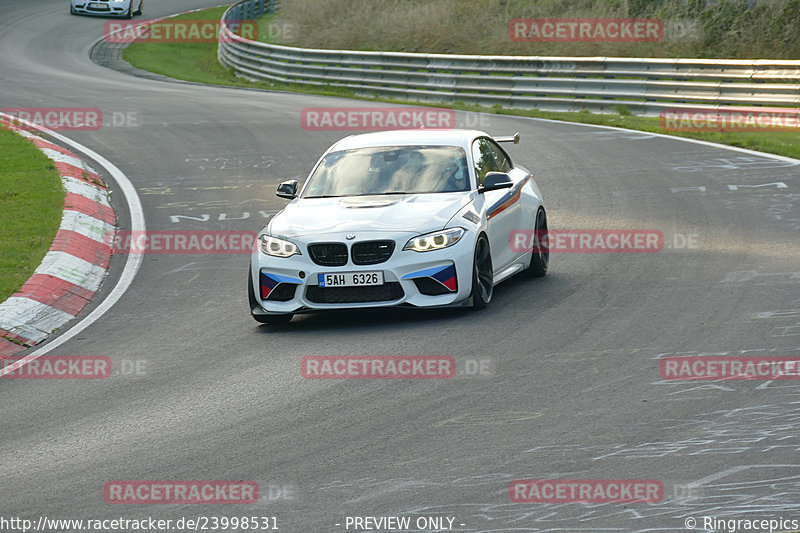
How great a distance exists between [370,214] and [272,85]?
24110mm

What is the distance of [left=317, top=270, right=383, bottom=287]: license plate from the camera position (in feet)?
→ 31.9

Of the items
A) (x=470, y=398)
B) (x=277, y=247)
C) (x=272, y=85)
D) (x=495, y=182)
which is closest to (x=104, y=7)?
(x=272, y=85)

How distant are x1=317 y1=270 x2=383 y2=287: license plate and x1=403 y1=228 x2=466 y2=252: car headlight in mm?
345

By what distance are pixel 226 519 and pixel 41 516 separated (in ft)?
3.09

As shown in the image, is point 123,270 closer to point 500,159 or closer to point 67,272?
point 67,272

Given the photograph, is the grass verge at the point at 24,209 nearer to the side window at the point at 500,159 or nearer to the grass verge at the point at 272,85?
the side window at the point at 500,159

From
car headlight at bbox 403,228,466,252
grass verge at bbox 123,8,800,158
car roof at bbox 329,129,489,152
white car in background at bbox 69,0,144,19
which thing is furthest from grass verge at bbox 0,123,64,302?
white car in background at bbox 69,0,144,19

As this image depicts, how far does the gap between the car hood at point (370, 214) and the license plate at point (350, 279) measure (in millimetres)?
389

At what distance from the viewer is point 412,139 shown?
11469 millimetres

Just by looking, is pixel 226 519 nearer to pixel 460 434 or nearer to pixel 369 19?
pixel 460 434

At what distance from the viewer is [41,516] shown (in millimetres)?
5844

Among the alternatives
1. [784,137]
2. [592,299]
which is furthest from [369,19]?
[592,299]

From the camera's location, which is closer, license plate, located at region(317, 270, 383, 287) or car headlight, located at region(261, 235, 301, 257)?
license plate, located at region(317, 270, 383, 287)

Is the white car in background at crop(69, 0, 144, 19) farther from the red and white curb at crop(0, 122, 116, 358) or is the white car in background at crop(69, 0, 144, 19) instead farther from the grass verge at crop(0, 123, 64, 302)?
the red and white curb at crop(0, 122, 116, 358)
